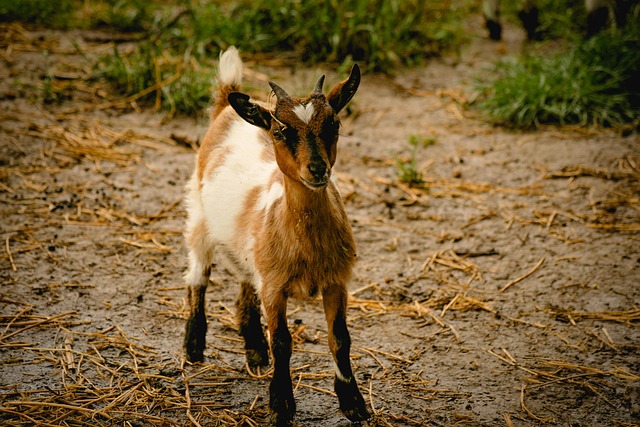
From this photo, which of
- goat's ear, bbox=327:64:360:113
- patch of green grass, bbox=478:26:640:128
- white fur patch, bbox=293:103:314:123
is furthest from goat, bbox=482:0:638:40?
white fur patch, bbox=293:103:314:123

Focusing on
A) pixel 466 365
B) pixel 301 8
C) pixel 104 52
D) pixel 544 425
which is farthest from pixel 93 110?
pixel 544 425

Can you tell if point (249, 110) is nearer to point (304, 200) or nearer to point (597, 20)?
point (304, 200)

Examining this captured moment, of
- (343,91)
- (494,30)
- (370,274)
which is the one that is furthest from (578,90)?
(343,91)

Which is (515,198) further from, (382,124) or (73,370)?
(73,370)

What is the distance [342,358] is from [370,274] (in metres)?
1.40

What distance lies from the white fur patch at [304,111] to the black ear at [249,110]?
151mm

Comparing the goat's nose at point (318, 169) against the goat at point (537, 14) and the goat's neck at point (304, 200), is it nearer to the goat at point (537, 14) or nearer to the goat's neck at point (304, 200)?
the goat's neck at point (304, 200)

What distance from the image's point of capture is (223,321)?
3.95 m

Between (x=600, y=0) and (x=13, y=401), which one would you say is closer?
(x=13, y=401)

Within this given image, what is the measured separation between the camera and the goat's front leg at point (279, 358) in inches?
118

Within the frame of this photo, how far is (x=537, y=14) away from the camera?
793 centimetres

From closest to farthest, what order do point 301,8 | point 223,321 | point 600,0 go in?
1. point 223,321
2. point 600,0
3. point 301,8

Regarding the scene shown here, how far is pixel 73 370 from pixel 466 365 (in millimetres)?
2066

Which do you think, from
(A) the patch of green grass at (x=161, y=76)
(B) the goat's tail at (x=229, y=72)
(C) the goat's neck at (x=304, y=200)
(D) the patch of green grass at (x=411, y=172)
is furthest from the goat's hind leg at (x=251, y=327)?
(A) the patch of green grass at (x=161, y=76)
